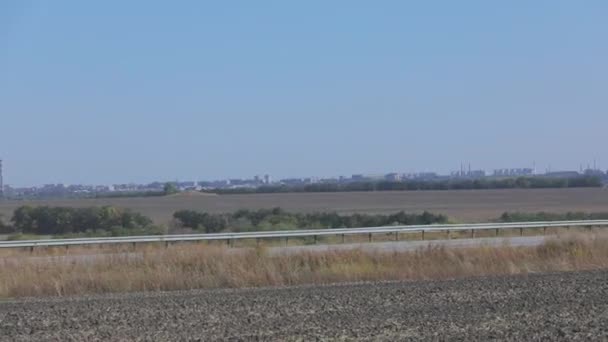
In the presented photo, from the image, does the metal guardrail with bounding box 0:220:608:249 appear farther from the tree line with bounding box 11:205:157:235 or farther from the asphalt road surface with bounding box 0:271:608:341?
the tree line with bounding box 11:205:157:235

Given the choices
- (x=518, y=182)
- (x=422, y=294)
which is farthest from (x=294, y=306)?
(x=518, y=182)

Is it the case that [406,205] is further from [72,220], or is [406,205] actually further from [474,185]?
[474,185]

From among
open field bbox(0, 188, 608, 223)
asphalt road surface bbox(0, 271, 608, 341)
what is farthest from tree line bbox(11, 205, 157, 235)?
asphalt road surface bbox(0, 271, 608, 341)

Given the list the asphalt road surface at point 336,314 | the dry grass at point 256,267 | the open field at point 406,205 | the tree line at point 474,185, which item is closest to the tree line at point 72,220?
the open field at point 406,205

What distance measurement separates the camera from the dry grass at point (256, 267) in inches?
739

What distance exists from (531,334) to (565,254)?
13.4 meters

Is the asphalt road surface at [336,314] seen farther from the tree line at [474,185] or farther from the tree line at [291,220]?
the tree line at [474,185]

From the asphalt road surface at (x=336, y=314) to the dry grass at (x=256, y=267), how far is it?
1.65m

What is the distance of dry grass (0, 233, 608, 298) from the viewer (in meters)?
18.8

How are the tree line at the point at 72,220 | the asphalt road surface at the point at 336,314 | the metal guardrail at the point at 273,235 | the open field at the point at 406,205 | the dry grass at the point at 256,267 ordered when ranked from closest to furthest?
the asphalt road surface at the point at 336,314 < the dry grass at the point at 256,267 < the metal guardrail at the point at 273,235 < the tree line at the point at 72,220 < the open field at the point at 406,205

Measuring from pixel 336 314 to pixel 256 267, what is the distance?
23.3 ft

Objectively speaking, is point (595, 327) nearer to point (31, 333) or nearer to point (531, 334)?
point (531, 334)

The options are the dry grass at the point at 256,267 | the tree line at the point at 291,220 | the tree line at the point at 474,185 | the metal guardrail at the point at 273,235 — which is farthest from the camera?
the tree line at the point at 474,185

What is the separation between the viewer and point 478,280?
18.4 metres
